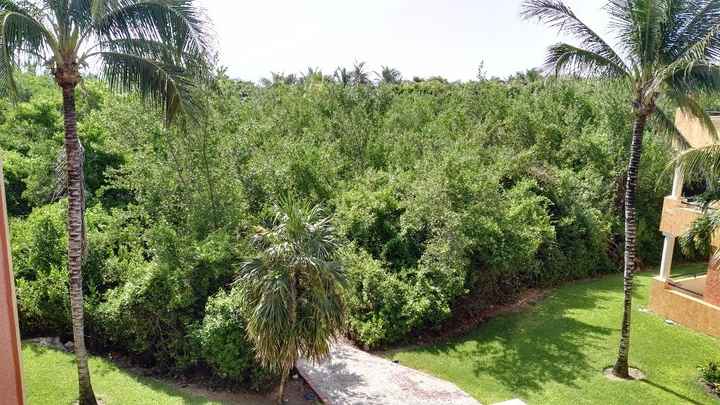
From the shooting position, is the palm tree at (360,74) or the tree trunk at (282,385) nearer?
the tree trunk at (282,385)

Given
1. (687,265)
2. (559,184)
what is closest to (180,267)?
(559,184)

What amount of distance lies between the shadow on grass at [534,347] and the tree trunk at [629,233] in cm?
73

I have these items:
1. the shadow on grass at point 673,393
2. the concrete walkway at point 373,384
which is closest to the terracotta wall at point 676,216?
the shadow on grass at point 673,393

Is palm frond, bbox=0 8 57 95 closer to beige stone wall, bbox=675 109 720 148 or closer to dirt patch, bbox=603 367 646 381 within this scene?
dirt patch, bbox=603 367 646 381

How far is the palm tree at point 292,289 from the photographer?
34.4 ft

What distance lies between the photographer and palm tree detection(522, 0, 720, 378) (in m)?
10.7

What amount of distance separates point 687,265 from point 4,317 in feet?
82.2

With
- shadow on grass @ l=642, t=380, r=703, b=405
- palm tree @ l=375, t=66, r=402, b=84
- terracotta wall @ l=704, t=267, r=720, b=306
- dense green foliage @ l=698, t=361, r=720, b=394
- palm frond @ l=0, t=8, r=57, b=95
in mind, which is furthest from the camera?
palm tree @ l=375, t=66, r=402, b=84

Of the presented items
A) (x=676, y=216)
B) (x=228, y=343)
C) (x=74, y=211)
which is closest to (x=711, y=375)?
(x=676, y=216)

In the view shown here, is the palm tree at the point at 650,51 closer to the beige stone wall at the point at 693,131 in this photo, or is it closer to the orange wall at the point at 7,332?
the beige stone wall at the point at 693,131

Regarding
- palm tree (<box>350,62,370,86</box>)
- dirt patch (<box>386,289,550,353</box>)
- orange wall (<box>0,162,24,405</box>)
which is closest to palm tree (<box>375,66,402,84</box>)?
palm tree (<box>350,62,370,86</box>)

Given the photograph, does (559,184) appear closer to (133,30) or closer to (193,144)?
(193,144)

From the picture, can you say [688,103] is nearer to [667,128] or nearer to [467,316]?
[667,128]

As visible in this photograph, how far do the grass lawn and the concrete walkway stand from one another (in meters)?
0.53
